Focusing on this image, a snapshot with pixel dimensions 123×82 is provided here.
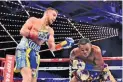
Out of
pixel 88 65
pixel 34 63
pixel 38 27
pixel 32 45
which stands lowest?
pixel 88 65

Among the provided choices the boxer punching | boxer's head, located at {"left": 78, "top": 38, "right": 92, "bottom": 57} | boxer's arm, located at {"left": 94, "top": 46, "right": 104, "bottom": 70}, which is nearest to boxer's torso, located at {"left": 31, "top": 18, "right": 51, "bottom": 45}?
the boxer punching

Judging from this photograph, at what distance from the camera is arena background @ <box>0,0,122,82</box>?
3.14 meters

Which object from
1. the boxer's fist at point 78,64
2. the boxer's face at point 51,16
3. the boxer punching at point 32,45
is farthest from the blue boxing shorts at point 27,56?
the boxer's fist at point 78,64

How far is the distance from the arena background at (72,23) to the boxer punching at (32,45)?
439 mm

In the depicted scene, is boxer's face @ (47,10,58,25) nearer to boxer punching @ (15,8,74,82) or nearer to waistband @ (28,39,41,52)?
boxer punching @ (15,8,74,82)

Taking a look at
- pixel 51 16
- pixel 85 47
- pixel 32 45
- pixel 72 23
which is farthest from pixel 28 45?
pixel 72 23

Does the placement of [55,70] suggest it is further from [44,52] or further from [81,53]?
[81,53]

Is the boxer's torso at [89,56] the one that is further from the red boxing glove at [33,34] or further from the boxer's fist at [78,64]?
the red boxing glove at [33,34]

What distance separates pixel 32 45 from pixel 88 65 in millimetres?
682

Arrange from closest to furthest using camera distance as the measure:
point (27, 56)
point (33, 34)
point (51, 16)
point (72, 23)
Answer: point (27, 56) < point (33, 34) < point (51, 16) < point (72, 23)

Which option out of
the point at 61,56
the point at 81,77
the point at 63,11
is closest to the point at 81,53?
the point at 81,77

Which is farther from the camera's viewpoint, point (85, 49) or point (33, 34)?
point (85, 49)

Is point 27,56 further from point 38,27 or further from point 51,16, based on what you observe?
point 51,16

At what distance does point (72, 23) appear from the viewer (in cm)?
320
